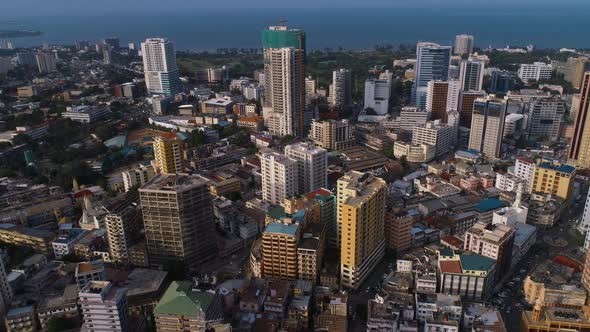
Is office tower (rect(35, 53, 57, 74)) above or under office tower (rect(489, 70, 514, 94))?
above

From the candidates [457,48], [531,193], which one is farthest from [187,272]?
[457,48]

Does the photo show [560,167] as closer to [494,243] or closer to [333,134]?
[494,243]

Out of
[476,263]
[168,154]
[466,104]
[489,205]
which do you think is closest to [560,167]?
[489,205]

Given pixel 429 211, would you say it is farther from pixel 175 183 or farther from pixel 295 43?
pixel 295 43

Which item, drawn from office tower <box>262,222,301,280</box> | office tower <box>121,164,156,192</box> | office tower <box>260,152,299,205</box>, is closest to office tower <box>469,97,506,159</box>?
office tower <box>260,152,299,205</box>

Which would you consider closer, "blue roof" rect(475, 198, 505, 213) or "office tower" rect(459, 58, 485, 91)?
"blue roof" rect(475, 198, 505, 213)

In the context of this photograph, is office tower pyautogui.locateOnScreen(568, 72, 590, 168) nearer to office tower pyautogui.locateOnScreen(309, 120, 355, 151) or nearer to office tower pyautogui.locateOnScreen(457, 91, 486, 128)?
office tower pyautogui.locateOnScreen(457, 91, 486, 128)

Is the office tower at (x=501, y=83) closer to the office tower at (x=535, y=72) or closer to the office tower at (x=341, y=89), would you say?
the office tower at (x=535, y=72)
